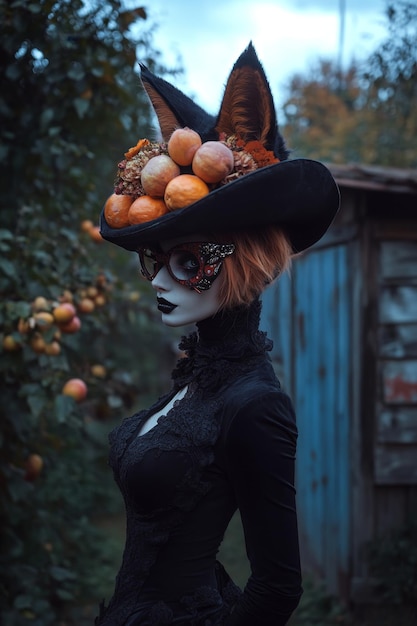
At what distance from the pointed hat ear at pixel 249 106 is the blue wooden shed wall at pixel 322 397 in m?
2.56

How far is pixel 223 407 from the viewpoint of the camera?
4.96 feet

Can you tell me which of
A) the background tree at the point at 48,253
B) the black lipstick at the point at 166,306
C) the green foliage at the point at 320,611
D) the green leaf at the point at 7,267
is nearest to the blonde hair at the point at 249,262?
the black lipstick at the point at 166,306

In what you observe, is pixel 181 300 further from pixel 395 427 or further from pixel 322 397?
pixel 322 397

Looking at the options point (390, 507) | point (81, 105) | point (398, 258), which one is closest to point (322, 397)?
point (390, 507)

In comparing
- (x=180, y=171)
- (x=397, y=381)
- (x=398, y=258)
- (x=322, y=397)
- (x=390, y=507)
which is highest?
(x=398, y=258)

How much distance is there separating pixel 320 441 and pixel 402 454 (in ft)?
2.45

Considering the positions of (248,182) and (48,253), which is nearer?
(248,182)

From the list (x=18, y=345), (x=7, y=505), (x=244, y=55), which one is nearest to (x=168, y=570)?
(x=244, y=55)

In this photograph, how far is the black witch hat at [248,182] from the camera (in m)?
1.44

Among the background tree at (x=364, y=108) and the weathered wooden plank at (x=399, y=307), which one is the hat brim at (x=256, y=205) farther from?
the weathered wooden plank at (x=399, y=307)

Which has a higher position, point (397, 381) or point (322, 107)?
point (322, 107)

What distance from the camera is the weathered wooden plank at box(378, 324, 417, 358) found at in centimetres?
393

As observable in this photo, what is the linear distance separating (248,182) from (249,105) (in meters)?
0.26

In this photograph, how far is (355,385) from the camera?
3.99 m
